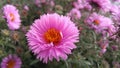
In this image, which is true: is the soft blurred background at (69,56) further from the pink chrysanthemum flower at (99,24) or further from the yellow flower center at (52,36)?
the yellow flower center at (52,36)

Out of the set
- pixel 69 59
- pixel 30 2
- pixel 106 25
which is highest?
pixel 30 2

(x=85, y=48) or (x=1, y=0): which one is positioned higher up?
(x=1, y=0)

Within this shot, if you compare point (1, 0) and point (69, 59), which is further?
point (1, 0)

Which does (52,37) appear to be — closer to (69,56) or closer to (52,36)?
(52,36)

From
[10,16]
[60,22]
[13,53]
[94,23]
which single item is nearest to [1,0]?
[10,16]

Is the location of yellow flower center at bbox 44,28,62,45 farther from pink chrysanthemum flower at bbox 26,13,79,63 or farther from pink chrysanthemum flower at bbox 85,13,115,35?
pink chrysanthemum flower at bbox 85,13,115,35

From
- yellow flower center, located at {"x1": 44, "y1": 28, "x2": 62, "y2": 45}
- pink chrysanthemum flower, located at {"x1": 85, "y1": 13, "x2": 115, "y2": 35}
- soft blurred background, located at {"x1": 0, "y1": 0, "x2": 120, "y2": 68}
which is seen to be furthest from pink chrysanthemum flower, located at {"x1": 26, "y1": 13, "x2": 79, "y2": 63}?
pink chrysanthemum flower, located at {"x1": 85, "y1": 13, "x2": 115, "y2": 35}

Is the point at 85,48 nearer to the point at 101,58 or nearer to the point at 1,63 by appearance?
the point at 101,58

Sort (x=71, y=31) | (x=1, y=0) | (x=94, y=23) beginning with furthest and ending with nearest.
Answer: (x=1, y=0)
(x=94, y=23)
(x=71, y=31)
